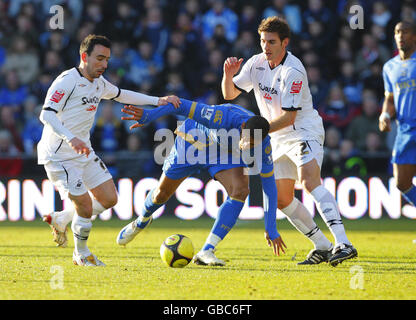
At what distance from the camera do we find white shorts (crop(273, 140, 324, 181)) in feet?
22.6

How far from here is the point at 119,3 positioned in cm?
1555

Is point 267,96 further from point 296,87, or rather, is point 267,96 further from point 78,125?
point 78,125

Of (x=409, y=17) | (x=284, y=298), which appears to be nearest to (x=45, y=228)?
(x=284, y=298)

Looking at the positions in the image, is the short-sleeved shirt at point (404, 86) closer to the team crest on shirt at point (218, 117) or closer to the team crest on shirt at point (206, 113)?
the team crest on shirt at point (218, 117)

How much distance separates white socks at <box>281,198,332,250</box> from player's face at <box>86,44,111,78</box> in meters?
2.24

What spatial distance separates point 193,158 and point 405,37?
2463mm

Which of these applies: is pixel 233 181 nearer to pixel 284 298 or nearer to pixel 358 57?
pixel 284 298

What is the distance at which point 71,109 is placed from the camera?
6.85m

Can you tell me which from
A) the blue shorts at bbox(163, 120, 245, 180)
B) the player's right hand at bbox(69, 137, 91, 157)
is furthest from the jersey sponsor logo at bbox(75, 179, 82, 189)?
the blue shorts at bbox(163, 120, 245, 180)

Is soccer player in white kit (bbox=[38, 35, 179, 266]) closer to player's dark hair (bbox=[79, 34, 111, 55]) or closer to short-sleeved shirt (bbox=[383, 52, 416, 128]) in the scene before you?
player's dark hair (bbox=[79, 34, 111, 55])

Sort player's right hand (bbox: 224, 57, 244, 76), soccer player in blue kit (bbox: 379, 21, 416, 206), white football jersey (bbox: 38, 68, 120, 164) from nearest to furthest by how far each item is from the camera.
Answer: white football jersey (bbox: 38, 68, 120, 164) < player's right hand (bbox: 224, 57, 244, 76) < soccer player in blue kit (bbox: 379, 21, 416, 206)

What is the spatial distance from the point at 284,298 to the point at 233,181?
6.83 feet

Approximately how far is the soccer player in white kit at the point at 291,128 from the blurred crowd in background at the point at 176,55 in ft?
17.7

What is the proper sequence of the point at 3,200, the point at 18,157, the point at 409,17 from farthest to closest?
the point at 409,17 < the point at 18,157 < the point at 3,200
